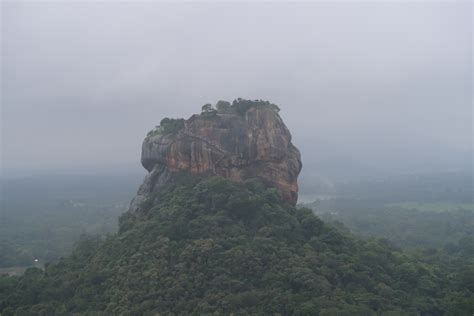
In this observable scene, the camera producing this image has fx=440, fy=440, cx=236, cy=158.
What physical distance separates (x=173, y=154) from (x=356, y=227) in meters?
45.8

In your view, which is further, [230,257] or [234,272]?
[230,257]

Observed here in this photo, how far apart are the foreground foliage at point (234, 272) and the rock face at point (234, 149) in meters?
2.46

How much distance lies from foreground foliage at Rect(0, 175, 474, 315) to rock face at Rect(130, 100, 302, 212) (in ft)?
8.06

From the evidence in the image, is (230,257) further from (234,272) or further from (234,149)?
(234,149)

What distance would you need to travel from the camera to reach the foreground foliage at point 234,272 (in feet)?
67.2

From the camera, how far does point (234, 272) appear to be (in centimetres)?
2248

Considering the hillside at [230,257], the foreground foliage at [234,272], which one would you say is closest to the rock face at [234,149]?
the hillside at [230,257]

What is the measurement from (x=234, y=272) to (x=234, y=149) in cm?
1143

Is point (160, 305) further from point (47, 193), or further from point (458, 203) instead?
point (47, 193)

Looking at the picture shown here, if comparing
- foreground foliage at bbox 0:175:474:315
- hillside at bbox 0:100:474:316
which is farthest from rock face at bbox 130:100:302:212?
foreground foliage at bbox 0:175:474:315

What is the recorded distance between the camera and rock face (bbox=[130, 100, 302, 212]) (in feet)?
105

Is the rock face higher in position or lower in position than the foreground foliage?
higher

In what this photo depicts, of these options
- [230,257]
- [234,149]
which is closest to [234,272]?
[230,257]

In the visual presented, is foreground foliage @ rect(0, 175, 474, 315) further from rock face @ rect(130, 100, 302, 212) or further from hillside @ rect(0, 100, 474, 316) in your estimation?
rock face @ rect(130, 100, 302, 212)
